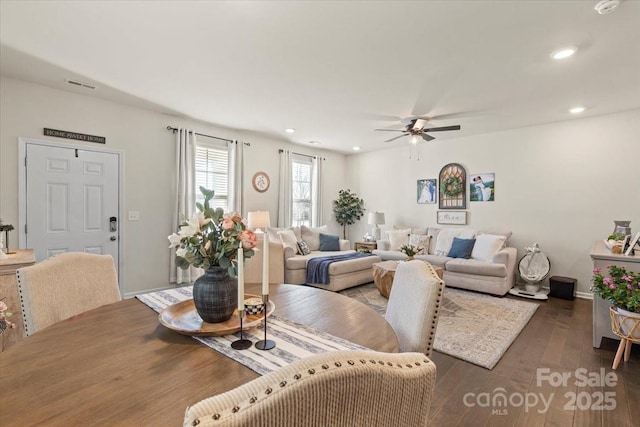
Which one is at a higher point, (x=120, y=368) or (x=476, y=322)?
Answer: (x=120, y=368)

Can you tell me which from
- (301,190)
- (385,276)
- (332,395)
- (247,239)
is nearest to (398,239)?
(385,276)

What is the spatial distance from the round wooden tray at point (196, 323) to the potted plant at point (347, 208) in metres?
5.66

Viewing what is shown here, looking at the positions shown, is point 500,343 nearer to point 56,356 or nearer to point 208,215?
point 208,215

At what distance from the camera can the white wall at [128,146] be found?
3.24 metres

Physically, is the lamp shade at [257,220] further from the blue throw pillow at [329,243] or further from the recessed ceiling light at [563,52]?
the recessed ceiling light at [563,52]

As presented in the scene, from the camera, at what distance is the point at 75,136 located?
363cm

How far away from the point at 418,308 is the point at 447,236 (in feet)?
15.0

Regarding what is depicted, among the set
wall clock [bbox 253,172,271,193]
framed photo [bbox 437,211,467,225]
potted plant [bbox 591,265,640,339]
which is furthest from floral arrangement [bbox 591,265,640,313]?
wall clock [bbox 253,172,271,193]

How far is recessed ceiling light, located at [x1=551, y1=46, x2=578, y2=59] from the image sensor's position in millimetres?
2523

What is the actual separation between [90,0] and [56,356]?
2.27 m

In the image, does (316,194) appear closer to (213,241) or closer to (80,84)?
(80,84)

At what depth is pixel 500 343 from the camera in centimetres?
278

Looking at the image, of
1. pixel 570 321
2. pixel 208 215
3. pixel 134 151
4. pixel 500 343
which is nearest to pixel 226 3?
pixel 208 215

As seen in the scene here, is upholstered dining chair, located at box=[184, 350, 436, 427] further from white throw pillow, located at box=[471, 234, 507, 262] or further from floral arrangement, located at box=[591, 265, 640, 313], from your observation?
white throw pillow, located at box=[471, 234, 507, 262]
